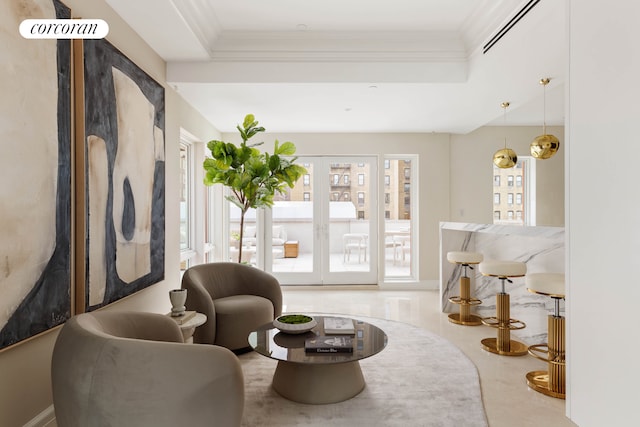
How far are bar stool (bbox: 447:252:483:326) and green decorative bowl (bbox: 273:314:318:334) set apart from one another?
2.23 meters

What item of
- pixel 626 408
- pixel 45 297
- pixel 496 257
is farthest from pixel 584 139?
pixel 45 297

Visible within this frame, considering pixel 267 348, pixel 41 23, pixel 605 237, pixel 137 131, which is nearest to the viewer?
pixel 605 237

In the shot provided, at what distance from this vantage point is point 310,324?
2.65 meters

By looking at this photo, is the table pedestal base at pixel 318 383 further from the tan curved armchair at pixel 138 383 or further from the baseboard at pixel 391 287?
the baseboard at pixel 391 287

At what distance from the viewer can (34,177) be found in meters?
1.85

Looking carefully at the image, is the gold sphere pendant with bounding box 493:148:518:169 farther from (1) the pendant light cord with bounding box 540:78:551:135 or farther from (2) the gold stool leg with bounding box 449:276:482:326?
(2) the gold stool leg with bounding box 449:276:482:326

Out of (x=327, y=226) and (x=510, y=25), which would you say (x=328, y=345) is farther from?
(x=327, y=226)

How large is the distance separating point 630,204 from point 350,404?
6.13 ft

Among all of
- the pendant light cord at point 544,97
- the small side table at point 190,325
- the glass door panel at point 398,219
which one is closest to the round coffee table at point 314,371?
the small side table at point 190,325

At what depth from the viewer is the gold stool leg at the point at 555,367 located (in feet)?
8.37

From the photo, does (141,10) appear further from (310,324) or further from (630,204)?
(630,204)

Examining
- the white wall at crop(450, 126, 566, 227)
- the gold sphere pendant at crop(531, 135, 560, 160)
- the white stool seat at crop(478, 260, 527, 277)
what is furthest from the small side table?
the white wall at crop(450, 126, 566, 227)

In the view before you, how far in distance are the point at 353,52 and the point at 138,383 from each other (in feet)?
10.8

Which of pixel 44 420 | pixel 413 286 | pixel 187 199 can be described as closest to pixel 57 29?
pixel 44 420
